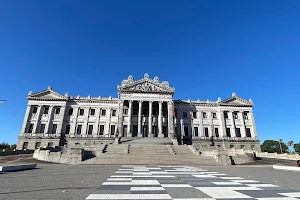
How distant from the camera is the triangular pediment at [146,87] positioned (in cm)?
4309

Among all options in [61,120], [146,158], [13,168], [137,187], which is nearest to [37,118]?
[61,120]

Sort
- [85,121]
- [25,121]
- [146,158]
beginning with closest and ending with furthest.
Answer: [146,158]
[25,121]
[85,121]

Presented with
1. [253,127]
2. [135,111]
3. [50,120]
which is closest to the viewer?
[50,120]

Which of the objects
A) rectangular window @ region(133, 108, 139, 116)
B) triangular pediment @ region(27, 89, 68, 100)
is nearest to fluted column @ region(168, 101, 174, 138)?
rectangular window @ region(133, 108, 139, 116)

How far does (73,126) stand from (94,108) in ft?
24.3

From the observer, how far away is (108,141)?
4428 centimetres

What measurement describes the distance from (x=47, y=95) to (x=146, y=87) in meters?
28.3

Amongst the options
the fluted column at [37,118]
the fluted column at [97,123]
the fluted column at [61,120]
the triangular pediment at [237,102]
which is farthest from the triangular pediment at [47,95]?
the triangular pediment at [237,102]

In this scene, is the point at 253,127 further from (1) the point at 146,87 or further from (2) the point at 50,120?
(2) the point at 50,120

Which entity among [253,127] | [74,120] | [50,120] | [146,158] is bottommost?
[146,158]

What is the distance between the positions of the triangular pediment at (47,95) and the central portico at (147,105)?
1794cm

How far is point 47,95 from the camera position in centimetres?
4619

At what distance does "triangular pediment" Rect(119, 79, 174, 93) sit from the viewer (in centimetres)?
4309

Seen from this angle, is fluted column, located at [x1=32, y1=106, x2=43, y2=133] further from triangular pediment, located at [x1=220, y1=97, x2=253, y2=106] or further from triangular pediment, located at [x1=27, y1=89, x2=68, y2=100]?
triangular pediment, located at [x1=220, y1=97, x2=253, y2=106]
